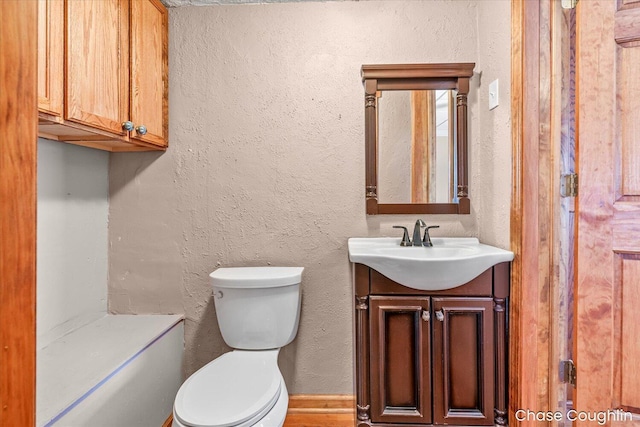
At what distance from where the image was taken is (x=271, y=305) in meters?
1.59

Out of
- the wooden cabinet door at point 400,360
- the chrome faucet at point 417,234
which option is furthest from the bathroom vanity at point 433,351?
the chrome faucet at point 417,234

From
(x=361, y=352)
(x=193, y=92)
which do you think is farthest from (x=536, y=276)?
(x=193, y=92)

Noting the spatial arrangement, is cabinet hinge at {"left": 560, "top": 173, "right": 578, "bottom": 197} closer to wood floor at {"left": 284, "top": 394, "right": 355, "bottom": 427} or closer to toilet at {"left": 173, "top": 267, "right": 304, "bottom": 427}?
toilet at {"left": 173, "top": 267, "right": 304, "bottom": 427}

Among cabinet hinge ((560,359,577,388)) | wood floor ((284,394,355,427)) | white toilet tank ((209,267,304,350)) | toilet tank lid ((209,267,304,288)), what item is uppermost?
toilet tank lid ((209,267,304,288))

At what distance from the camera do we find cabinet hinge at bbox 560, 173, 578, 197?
4.05 ft

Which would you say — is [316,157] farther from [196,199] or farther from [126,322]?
[126,322]

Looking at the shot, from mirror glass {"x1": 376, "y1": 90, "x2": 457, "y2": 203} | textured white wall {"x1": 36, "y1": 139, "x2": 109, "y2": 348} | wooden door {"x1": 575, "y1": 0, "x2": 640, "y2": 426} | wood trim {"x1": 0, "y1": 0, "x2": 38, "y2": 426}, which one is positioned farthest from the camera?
mirror glass {"x1": 376, "y1": 90, "x2": 457, "y2": 203}

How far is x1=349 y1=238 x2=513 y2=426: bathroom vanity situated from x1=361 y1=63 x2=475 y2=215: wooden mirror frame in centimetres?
47

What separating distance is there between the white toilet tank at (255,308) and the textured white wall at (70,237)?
64 cm

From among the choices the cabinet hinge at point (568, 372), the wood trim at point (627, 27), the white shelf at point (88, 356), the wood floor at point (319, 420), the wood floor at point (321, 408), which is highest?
the wood trim at point (627, 27)

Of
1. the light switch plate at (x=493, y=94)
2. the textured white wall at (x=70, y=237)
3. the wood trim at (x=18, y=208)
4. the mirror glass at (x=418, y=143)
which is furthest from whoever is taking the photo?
the mirror glass at (x=418, y=143)

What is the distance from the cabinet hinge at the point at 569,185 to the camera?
1235 mm

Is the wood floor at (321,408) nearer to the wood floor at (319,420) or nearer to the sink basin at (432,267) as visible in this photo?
the wood floor at (319,420)

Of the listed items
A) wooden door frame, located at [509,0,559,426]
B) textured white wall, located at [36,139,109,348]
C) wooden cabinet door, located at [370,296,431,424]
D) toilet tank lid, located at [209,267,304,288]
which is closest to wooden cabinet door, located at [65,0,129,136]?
textured white wall, located at [36,139,109,348]
